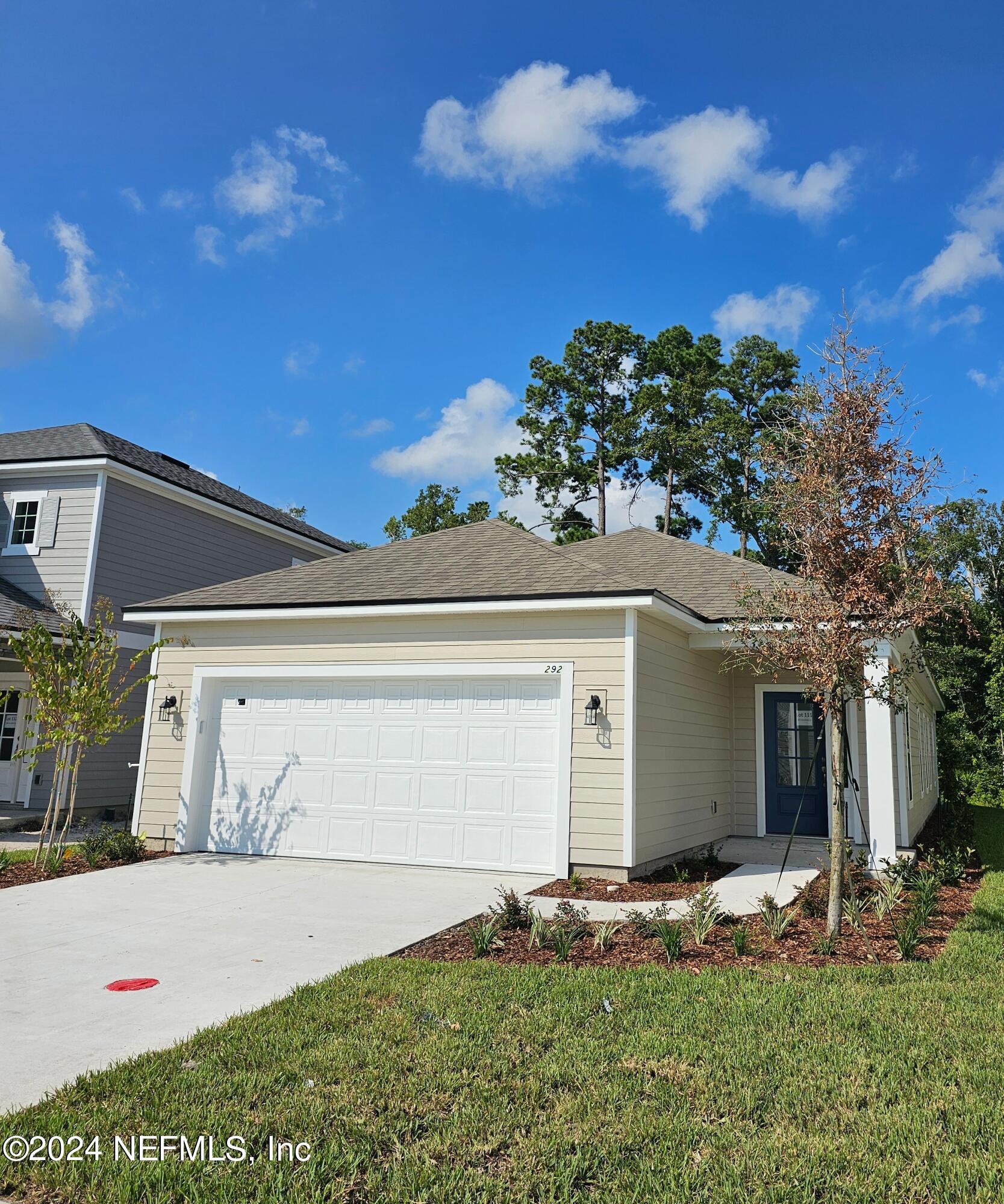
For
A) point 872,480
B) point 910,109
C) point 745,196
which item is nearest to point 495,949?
point 872,480

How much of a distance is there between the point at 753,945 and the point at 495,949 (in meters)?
1.94

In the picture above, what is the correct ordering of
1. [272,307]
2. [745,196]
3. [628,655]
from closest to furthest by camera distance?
[628,655], [745,196], [272,307]

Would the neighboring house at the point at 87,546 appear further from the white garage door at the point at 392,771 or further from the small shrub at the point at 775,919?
the small shrub at the point at 775,919

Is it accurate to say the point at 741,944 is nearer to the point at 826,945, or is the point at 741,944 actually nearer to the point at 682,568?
the point at 826,945

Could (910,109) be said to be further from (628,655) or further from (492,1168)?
(492,1168)

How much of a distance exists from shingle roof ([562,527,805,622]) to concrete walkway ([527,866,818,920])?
10.3ft

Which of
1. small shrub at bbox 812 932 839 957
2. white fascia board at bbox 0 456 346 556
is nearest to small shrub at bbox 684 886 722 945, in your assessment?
small shrub at bbox 812 932 839 957

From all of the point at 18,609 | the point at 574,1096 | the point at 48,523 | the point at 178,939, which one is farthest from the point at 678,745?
the point at 48,523

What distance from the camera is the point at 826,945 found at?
5836 mm

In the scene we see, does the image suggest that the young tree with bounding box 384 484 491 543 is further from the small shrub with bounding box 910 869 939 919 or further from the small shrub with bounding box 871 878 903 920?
the small shrub with bounding box 871 878 903 920

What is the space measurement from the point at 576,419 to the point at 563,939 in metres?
25.8

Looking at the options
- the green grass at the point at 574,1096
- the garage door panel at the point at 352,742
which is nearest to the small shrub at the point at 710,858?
the garage door panel at the point at 352,742

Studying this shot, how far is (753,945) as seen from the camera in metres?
6.02

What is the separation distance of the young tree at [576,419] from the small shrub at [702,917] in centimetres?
2291
